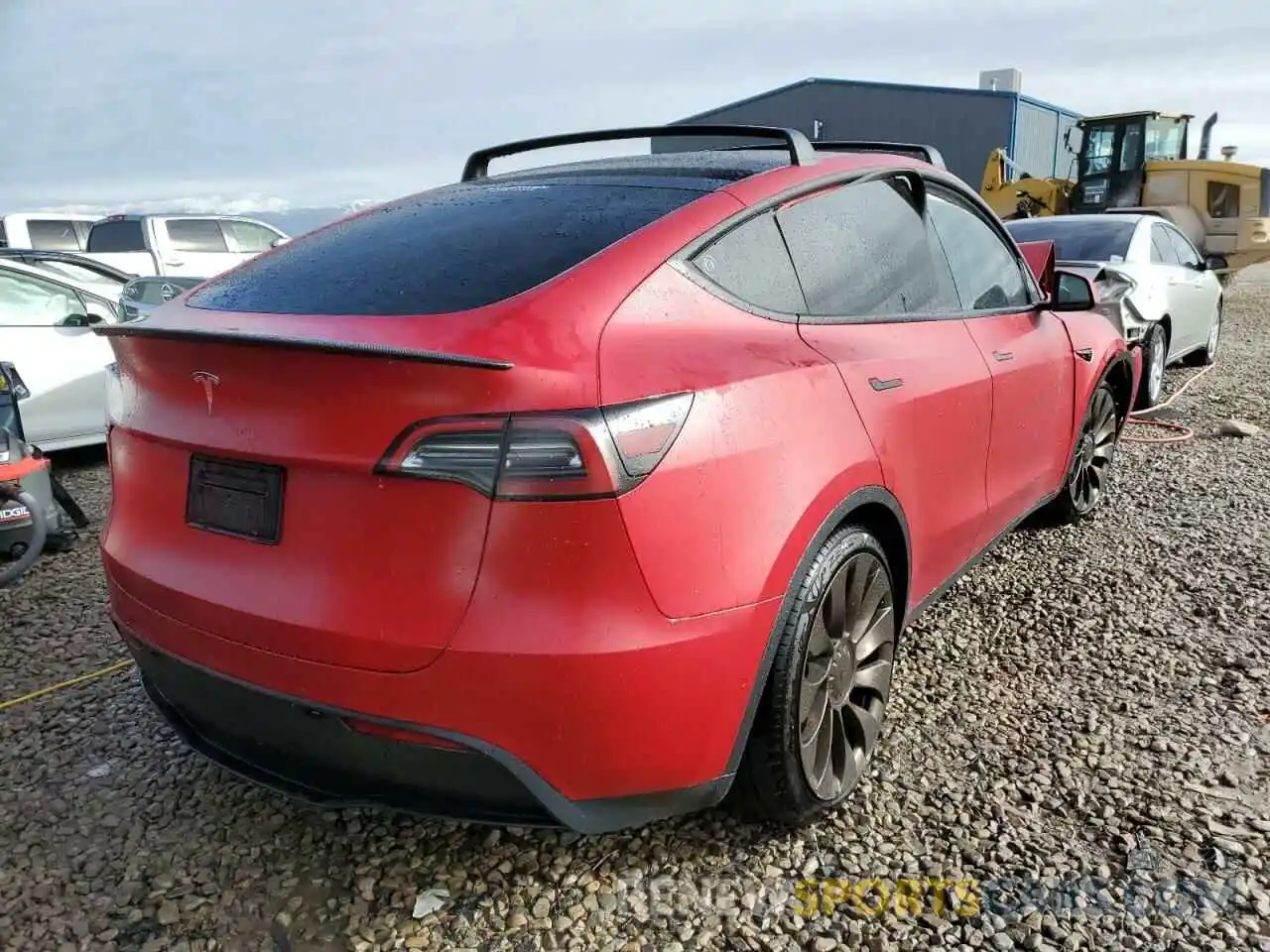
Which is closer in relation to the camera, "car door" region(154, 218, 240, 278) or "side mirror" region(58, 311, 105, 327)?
"side mirror" region(58, 311, 105, 327)

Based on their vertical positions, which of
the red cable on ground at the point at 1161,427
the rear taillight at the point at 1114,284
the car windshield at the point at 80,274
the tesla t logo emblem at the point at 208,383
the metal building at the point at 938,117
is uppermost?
the metal building at the point at 938,117

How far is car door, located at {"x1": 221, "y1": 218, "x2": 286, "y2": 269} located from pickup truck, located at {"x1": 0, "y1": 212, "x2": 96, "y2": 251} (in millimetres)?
3137

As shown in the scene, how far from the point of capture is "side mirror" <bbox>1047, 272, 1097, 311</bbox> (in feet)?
12.7

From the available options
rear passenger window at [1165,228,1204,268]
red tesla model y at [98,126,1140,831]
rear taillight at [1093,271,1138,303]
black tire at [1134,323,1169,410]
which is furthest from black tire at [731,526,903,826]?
rear passenger window at [1165,228,1204,268]

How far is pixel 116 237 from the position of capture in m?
15.1

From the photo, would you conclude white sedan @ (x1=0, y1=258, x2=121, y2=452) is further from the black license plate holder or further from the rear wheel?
the rear wheel

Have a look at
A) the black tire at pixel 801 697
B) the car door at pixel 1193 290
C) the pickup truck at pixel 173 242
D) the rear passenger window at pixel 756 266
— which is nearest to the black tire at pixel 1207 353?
the car door at pixel 1193 290

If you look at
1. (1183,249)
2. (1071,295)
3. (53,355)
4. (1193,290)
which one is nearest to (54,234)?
(53,355)

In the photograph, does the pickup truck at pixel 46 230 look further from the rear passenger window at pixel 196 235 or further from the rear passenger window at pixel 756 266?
the rear passenger window at pixel 756 266

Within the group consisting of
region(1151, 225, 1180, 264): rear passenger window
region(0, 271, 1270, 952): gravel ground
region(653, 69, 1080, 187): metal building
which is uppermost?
region(653, 69, 1080, 187): metal building

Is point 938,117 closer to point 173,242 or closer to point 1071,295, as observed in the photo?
point 173,242

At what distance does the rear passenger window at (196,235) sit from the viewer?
14742 mm

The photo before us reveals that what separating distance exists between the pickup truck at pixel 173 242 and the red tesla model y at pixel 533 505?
13.1 m

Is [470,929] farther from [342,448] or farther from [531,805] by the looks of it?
[342,448]
